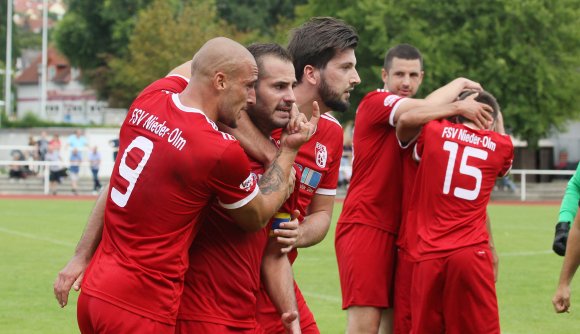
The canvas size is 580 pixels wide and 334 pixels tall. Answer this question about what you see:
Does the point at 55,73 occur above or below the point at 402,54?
above

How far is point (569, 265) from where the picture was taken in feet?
22.8

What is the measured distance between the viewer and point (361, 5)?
139ft

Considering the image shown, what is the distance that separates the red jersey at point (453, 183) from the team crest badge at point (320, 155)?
1105 millimetres

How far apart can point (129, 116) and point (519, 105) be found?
36885 millimetres

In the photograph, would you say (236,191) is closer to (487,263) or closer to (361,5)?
(487,263)

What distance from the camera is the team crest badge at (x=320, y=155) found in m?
6.24

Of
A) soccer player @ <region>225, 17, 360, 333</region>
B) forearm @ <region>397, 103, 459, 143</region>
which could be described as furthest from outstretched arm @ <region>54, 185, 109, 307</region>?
forearm @ <region>397, 103, 459, 143</region>

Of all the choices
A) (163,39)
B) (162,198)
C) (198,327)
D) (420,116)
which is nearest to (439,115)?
(420,116)

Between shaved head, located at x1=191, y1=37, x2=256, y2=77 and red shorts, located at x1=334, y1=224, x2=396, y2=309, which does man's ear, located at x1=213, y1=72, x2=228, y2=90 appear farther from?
red shorts, located at x1=334, y1=224, x2=396, y2=309

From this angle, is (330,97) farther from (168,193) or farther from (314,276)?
(314,276)

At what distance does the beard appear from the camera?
6.42m

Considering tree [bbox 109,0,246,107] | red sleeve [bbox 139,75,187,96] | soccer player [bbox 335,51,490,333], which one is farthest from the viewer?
tree [bbox 109,0,246,107]

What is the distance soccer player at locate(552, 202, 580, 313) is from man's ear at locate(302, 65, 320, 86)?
187 centimetres

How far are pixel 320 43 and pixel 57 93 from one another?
107 m
